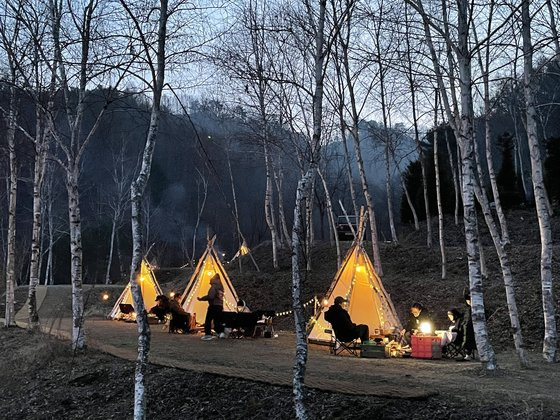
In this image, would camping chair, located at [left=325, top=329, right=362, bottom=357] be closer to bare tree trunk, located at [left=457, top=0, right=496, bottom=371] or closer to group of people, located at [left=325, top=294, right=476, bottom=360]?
group of people, located at [left=325, top=294, right=476, bottom=360]

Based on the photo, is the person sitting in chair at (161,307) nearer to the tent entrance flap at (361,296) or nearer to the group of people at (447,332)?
the tent entrance flap at (361,296)

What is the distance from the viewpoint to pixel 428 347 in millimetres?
9977

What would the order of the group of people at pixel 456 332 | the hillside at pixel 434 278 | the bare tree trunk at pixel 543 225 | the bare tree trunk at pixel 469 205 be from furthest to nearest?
the hillside at pixel 434 278, the group of people at pixel 456 332, the bare tree trunk at pixel 543 225, the bare tree trunk at pixel 469 205

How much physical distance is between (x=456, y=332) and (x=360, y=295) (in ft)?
9.65

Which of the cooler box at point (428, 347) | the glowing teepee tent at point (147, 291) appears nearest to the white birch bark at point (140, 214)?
the cooler box at point (428, 347)

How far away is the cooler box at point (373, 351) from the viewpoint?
10086 millimetres

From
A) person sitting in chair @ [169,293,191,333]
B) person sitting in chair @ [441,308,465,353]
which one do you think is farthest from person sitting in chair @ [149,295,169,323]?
person sitting in chair @ [441,308,465,353]

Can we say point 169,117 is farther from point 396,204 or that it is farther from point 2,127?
point 396,204

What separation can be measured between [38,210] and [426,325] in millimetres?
9728

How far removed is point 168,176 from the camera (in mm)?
48250

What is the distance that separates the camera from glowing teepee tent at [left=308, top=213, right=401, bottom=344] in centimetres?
1238

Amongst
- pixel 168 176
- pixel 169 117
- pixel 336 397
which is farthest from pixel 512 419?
pixel 168 176

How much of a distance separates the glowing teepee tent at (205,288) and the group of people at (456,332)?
20.2ft

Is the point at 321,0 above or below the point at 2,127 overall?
below
